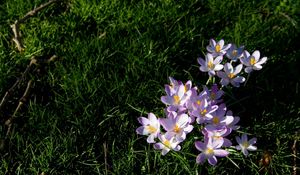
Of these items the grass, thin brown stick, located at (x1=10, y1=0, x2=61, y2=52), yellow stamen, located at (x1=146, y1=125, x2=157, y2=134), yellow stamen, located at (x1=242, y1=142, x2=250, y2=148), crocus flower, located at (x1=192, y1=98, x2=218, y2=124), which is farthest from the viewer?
thin brown stick, located at (x1=10, y1=0, x2=61, y2=52)

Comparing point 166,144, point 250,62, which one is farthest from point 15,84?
point 250,62

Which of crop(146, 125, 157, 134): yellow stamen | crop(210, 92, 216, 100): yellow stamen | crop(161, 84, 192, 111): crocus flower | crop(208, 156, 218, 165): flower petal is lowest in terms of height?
crop(208, 156, 218, 165): flower petal

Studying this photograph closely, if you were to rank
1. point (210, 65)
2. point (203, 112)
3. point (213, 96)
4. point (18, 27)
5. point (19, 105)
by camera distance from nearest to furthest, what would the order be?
1. point (203, 112)
2. point (213, 96)
3. point (210, 65)
4. point (19, 105)
5. point (18, 27)

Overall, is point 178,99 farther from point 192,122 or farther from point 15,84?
point 15,84

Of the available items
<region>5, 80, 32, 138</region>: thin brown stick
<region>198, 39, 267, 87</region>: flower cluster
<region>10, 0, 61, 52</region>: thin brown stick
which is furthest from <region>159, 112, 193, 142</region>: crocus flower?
<region>10, 0, 61, 52</region>: thin brown stick

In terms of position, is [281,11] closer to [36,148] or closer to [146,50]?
[146,50]

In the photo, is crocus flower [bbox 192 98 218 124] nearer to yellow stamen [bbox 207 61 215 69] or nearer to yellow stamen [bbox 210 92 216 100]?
yellow stamen [bbox 210 92 216 100]

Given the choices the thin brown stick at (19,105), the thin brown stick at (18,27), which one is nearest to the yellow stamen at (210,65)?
the thin brown stick at (19,105)
